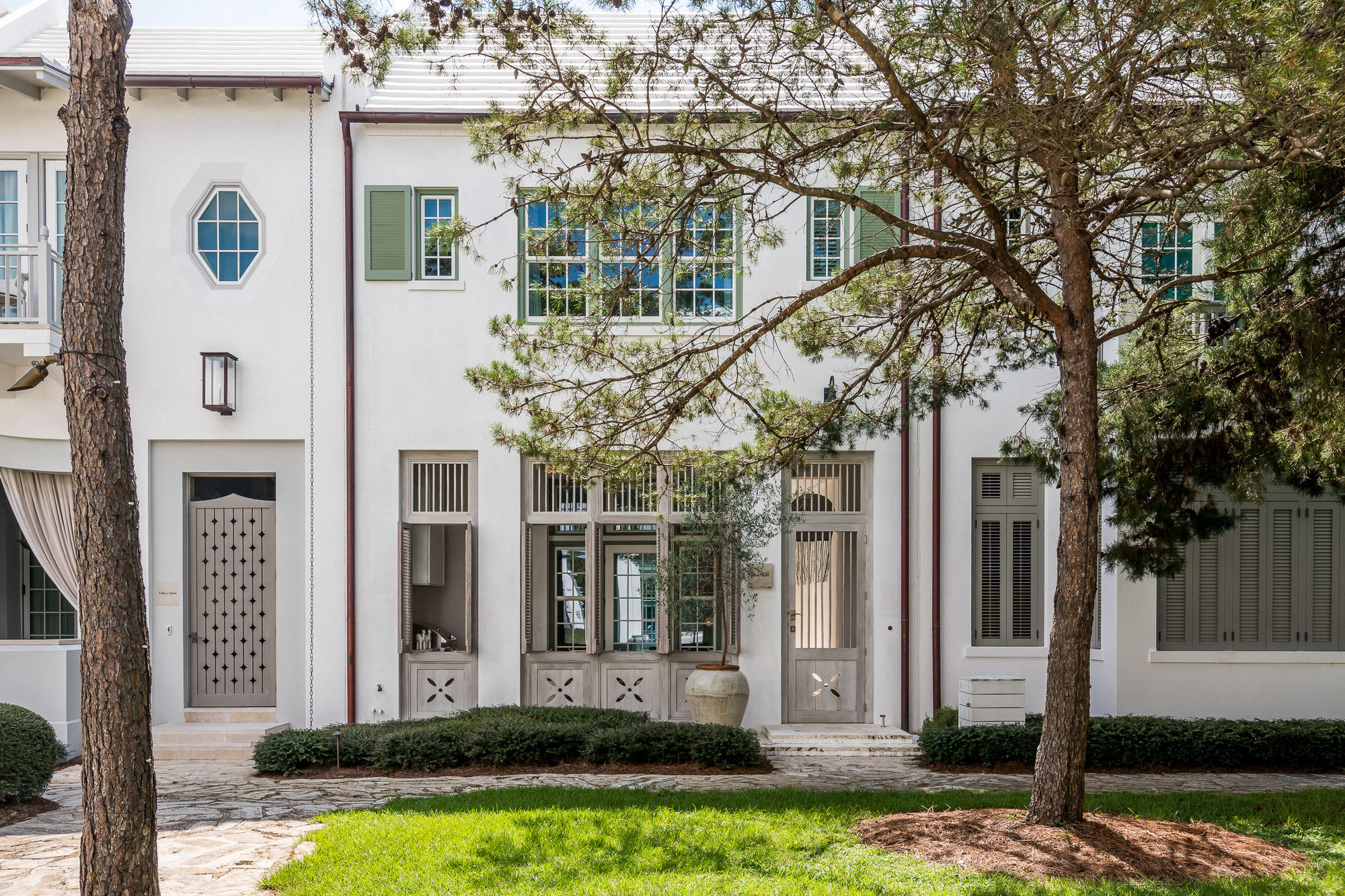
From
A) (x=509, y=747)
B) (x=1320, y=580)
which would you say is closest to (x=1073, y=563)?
(x=509, y=747)

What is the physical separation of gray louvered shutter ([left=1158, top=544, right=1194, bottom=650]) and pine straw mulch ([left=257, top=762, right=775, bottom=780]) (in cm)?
500

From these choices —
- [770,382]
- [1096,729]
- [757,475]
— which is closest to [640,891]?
[757,475]

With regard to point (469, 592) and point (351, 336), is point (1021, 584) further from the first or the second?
point (351, 336)

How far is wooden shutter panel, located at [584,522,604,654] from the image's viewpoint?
1158 centimetres

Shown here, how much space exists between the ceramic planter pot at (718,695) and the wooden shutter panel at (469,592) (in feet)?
8.19

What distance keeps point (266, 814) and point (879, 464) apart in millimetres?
7199

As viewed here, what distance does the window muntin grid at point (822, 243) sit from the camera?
11727 millimetres

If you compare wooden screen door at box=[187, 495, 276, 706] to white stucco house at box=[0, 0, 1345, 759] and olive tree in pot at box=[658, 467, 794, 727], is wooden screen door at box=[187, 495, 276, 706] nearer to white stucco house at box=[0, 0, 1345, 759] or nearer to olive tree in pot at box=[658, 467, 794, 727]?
white stucco house at box=[0, 0, 1345, 759]

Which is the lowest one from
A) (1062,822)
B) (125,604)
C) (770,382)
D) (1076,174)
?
(1062,822)

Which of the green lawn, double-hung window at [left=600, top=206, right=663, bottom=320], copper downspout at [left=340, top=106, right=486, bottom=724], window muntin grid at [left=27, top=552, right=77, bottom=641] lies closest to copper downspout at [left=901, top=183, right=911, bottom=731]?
the green lawn

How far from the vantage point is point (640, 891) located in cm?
555

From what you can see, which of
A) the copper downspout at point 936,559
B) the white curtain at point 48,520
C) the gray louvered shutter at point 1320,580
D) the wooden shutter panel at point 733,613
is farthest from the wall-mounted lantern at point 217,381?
the gray louvered shutter at point 1320,580

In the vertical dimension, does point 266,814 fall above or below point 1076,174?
below

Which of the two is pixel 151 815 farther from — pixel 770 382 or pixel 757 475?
pixel 770 382
